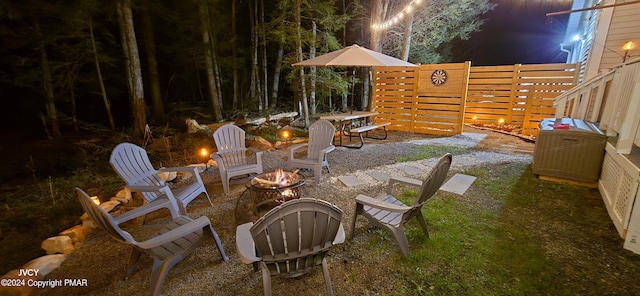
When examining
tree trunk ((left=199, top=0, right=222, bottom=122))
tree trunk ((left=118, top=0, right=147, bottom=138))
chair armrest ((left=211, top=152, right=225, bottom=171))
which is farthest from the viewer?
tree trunk ((left=199, top=0, right=222, bottom=122))

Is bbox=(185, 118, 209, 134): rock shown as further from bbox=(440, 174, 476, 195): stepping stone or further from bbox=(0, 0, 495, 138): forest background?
bbox=(440, 174, 476, 195): stepping stone

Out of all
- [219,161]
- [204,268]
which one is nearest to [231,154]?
[219,161]

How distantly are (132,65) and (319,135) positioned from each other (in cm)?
521

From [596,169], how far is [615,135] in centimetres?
45

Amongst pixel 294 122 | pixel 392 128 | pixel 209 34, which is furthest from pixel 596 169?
pixel 209 34

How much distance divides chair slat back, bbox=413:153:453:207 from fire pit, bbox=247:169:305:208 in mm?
1190

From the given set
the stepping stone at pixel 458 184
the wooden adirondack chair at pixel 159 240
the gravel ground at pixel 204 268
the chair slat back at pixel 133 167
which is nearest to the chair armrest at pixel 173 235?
the wooden adirondack chair at pixel 159 240

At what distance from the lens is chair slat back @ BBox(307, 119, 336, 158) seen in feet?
13.0

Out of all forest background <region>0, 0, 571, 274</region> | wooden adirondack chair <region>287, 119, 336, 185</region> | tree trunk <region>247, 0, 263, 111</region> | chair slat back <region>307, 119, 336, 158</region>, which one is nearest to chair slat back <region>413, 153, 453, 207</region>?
wooden adirondack chair <region>287, 119, 336, 185</region>

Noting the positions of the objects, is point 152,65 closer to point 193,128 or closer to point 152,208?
point 193,128

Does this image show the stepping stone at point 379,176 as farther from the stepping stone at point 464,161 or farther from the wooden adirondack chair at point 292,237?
the wooden adirondack chair at point 292,237

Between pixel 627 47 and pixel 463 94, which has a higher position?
pixel 627 47

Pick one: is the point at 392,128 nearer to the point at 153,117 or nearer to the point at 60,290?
the point at 60,290

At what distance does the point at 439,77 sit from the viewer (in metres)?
6.46
